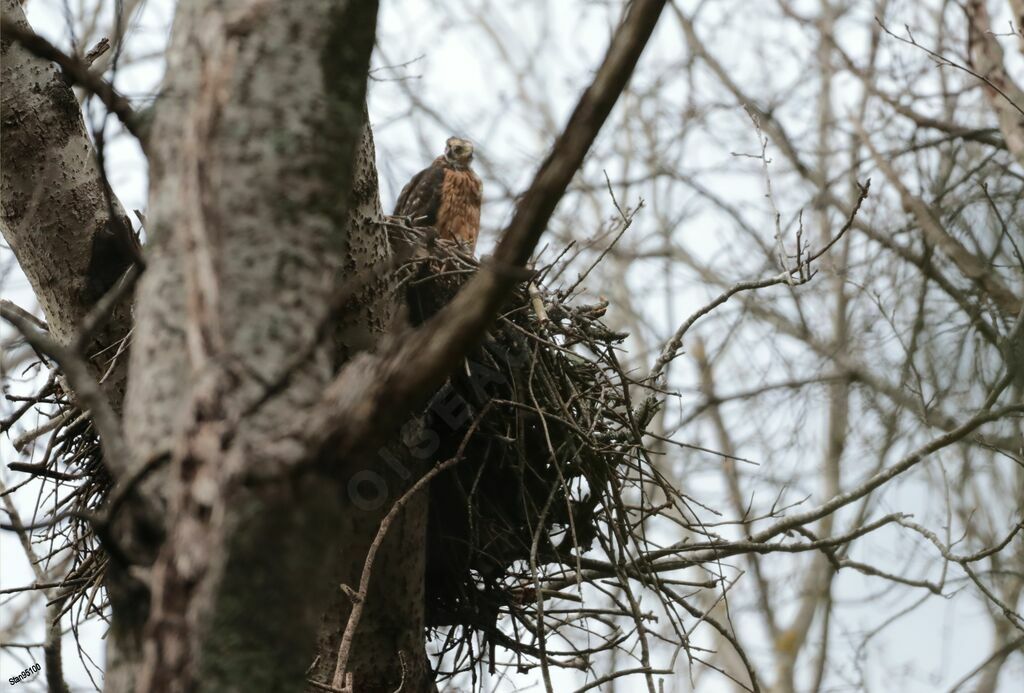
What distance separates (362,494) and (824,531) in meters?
8.99

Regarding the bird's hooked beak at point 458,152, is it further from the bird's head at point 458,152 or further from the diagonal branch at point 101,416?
the diagonal branch at point 101,416

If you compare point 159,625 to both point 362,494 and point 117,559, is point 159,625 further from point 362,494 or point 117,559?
point 362,494

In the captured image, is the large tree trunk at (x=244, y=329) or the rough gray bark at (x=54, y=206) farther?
the rough gray bark at (x=54, y=206)

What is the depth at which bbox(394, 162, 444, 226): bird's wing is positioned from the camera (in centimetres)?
561

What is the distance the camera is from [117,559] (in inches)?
61.9

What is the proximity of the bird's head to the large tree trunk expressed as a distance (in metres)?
4.10

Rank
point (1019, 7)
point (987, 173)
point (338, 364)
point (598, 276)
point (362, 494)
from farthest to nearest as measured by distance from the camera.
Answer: point (598, 276)
point (987, 173)
point (1019, 7)
point (362, 494)
point (338, 364)

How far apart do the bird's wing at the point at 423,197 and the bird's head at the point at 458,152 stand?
194mm

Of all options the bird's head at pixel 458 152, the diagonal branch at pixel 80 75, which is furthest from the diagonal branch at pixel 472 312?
the bird's head at pixel 458 152

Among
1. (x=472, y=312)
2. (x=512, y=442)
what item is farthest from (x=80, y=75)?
(x=512, y=442)

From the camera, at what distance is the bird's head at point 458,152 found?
6027 mm

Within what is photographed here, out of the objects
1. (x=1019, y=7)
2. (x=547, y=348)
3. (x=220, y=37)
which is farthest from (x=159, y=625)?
(x=1019, y=7)

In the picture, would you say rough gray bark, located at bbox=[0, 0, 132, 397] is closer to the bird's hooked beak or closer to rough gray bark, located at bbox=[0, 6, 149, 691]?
rough gray bark, located at bbox=[0, 6, 149, 691]

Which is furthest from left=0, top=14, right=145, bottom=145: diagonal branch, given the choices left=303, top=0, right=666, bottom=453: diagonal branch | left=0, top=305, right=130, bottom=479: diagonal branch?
left=303, top=0, right=666, bottom=453: diagonal branch
